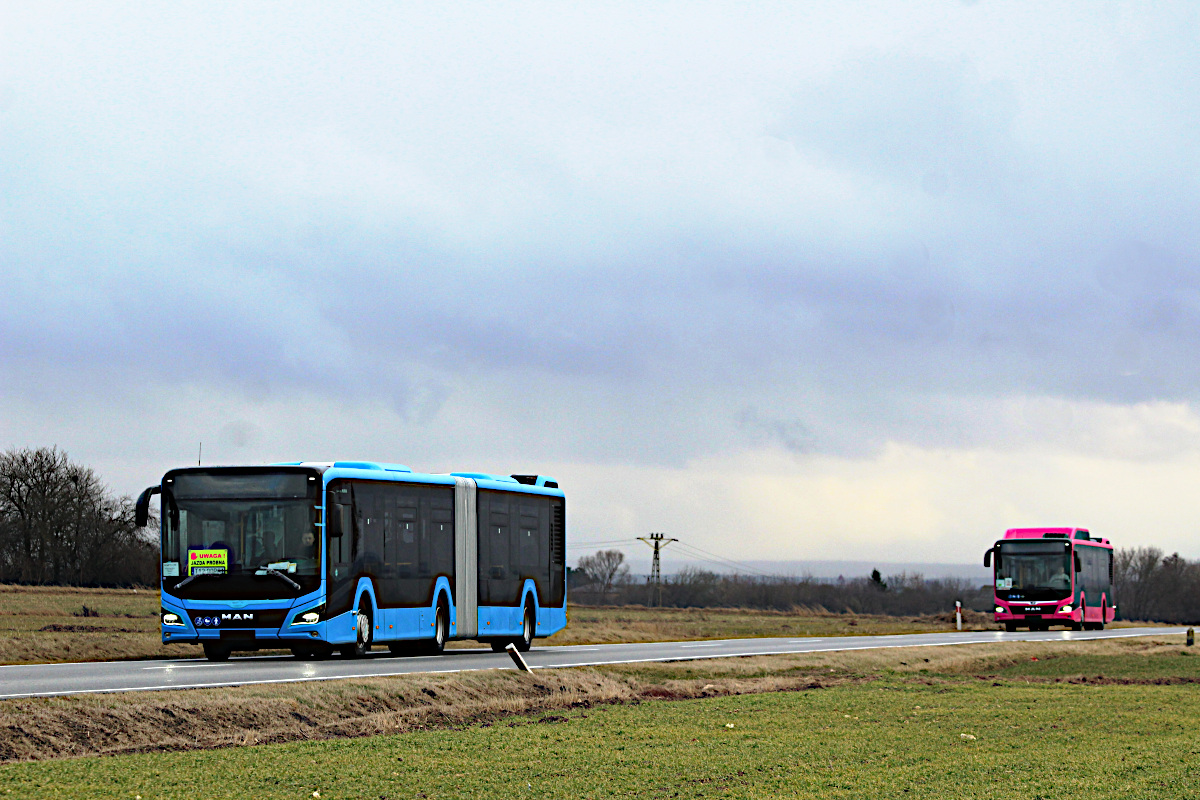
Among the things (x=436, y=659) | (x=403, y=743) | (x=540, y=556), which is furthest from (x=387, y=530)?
(x=403, y=743)

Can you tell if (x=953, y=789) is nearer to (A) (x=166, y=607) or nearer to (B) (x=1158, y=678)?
(A) (x=166, y=607)

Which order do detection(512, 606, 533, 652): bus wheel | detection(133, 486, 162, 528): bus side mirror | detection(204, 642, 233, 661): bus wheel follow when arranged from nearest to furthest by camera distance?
1. detection(133, 486, 162, 528): bus side mirror
2. detection(204, 642, 233, 661): bus wheel
3. detection(512, 606, 533, 652): bus wheel

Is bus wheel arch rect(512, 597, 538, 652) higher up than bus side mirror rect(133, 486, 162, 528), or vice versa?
bus side mirror rect(133, 486, 162, 528)

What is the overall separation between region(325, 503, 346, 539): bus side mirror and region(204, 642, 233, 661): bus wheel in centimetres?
289

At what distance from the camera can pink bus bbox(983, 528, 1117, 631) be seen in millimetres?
54094

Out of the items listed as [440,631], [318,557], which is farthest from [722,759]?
[440,631]

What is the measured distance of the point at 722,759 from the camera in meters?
14.3

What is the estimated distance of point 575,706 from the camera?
20125mm

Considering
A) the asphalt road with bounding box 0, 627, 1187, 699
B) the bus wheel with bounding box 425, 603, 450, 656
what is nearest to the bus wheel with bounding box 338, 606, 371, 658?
the asphalt road with bounding box 0, 627, 1187, 699

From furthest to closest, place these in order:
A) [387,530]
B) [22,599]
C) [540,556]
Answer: [22,599]
[540,556]
[387,530]

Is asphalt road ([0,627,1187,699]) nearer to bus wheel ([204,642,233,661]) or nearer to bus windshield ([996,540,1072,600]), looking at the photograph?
bus wheel ([204,642,233,661])

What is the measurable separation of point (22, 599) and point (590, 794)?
5862cm

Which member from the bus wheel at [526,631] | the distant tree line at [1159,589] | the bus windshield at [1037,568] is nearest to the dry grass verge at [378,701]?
the bus wheel at [526,631]

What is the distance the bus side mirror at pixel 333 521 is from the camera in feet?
81.1
